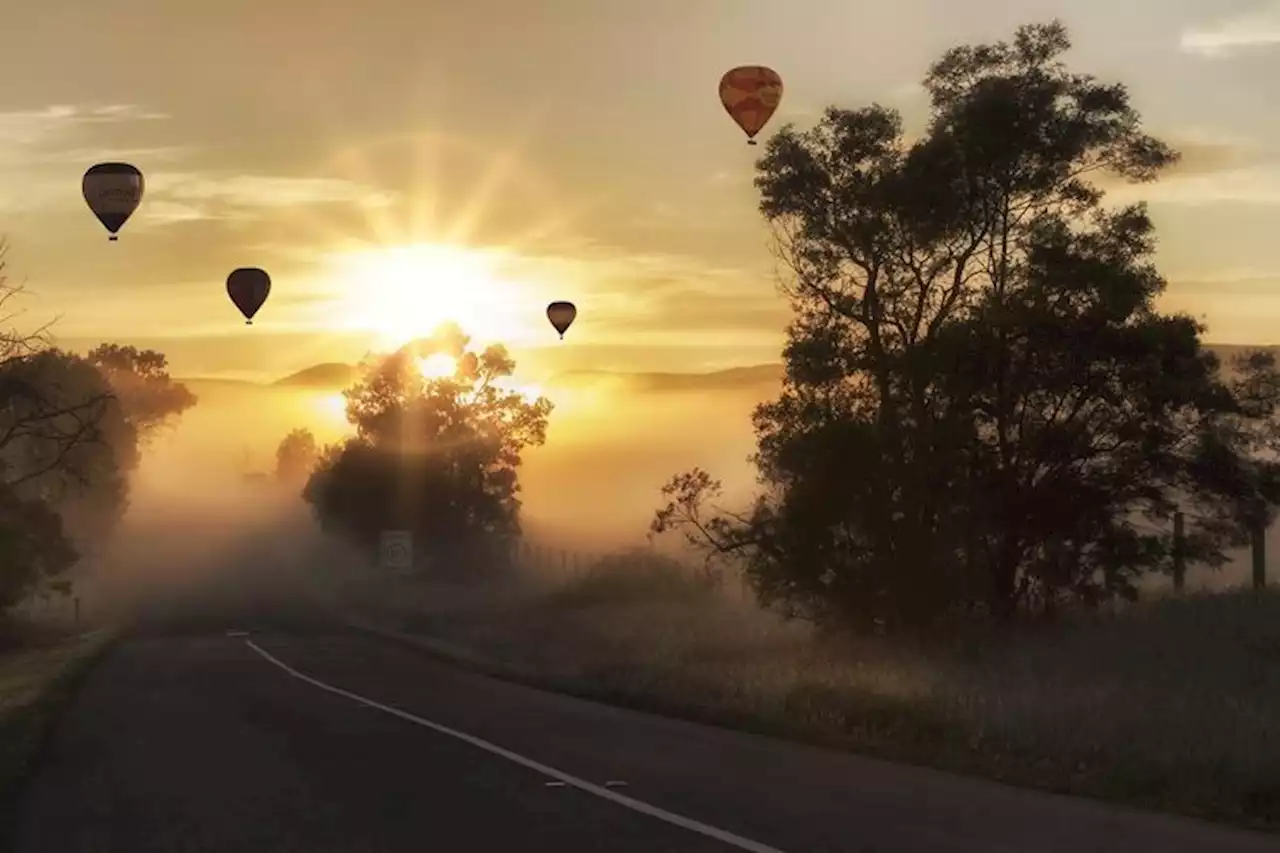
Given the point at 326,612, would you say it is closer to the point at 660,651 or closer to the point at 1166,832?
the point at 660,651

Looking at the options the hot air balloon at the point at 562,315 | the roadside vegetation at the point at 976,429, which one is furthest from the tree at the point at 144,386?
the roadside vegetation at the point at 976,429

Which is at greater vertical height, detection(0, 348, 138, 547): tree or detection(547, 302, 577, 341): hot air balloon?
detection(547, 302, 577, 341): hot air balloon

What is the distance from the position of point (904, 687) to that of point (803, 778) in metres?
5.73

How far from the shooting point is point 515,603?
53.8 meters

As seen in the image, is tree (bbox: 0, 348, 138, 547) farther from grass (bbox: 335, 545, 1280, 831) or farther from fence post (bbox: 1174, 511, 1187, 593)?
fence post (bbox: 1174, 511, 1187, 593)

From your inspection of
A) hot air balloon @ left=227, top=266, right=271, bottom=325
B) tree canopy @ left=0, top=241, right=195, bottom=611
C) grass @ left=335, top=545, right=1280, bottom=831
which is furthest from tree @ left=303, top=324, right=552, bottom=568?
grass @ left=335, top=545, right=1280, bottom=831

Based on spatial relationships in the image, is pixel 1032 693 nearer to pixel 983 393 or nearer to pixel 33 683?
pixel 983 393

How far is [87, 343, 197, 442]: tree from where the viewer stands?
432 feet

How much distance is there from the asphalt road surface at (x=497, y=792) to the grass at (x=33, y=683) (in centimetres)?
34

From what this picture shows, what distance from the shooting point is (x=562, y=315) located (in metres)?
58.1

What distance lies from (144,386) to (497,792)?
130 meters

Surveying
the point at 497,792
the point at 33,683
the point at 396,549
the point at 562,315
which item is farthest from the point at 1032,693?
the point at 562,315

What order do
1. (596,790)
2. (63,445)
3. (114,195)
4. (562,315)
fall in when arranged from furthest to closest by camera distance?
1. (63,445)
2. (562,315)
3. (114,195)
4. (596,790)

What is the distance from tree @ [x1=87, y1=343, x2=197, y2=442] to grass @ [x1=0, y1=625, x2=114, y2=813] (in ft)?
264
